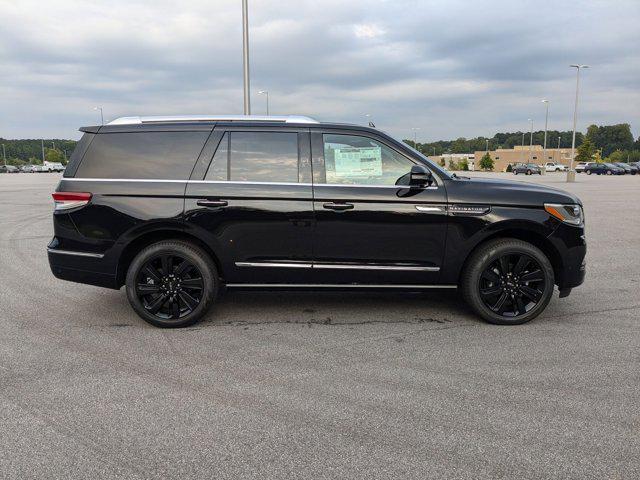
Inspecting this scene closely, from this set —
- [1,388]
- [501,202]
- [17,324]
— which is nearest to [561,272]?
[501,202]

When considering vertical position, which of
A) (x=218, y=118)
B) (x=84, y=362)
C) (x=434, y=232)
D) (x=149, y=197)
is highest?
(x=218, y=118)

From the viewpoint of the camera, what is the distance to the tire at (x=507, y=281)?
15.8ft

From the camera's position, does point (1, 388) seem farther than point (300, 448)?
Yes

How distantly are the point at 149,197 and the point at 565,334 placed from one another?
156 inches

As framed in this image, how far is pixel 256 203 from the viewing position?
470 centimetres

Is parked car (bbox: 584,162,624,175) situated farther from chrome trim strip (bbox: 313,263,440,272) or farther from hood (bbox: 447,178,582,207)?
chrome trim strip (bbox: 313,263,440,272)

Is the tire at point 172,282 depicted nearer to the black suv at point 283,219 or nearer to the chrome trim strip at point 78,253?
the black suv at point 283,219

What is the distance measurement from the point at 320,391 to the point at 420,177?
6.96ft

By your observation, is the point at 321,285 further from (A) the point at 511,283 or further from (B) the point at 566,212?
(B) the point at 566,212

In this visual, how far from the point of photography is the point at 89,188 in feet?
15.6

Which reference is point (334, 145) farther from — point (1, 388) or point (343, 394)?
point (1, 388)

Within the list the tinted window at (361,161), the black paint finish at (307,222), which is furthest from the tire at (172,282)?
the tinted window at (361,161)

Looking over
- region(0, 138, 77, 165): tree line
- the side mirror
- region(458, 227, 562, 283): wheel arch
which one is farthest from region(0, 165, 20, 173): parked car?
region(458, 227, 562, 283): wheel arch

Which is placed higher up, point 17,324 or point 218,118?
point 218,118
